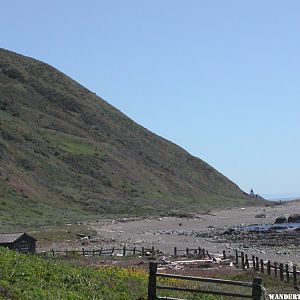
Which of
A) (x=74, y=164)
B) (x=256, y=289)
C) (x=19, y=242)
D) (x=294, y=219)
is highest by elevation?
(x=74, y=164)

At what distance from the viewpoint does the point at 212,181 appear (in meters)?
196

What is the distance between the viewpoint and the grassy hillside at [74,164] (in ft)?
363

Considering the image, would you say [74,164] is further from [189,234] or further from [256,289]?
[256,289]

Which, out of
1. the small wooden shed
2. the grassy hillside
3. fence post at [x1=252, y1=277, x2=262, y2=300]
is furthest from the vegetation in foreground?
the grassy hillside

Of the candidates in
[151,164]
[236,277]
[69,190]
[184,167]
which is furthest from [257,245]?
[184,167]

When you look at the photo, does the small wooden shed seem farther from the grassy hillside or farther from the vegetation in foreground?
the grassy hillside

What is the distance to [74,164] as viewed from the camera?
139125mm

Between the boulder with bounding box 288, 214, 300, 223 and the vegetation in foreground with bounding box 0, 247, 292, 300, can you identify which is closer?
the vegetation in foreground with bounding box 0, 247, 292, 300

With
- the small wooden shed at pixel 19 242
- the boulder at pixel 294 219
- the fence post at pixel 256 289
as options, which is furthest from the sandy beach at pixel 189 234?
the fence post at pixel 256 289

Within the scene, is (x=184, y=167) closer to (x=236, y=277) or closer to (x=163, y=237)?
(x=163, y=237)

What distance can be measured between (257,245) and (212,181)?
430ft

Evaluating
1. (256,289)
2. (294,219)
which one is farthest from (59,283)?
(294,219)

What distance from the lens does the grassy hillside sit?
11075 cm

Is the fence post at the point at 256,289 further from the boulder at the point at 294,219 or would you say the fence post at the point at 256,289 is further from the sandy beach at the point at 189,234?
the boulder at the point at 294,219
